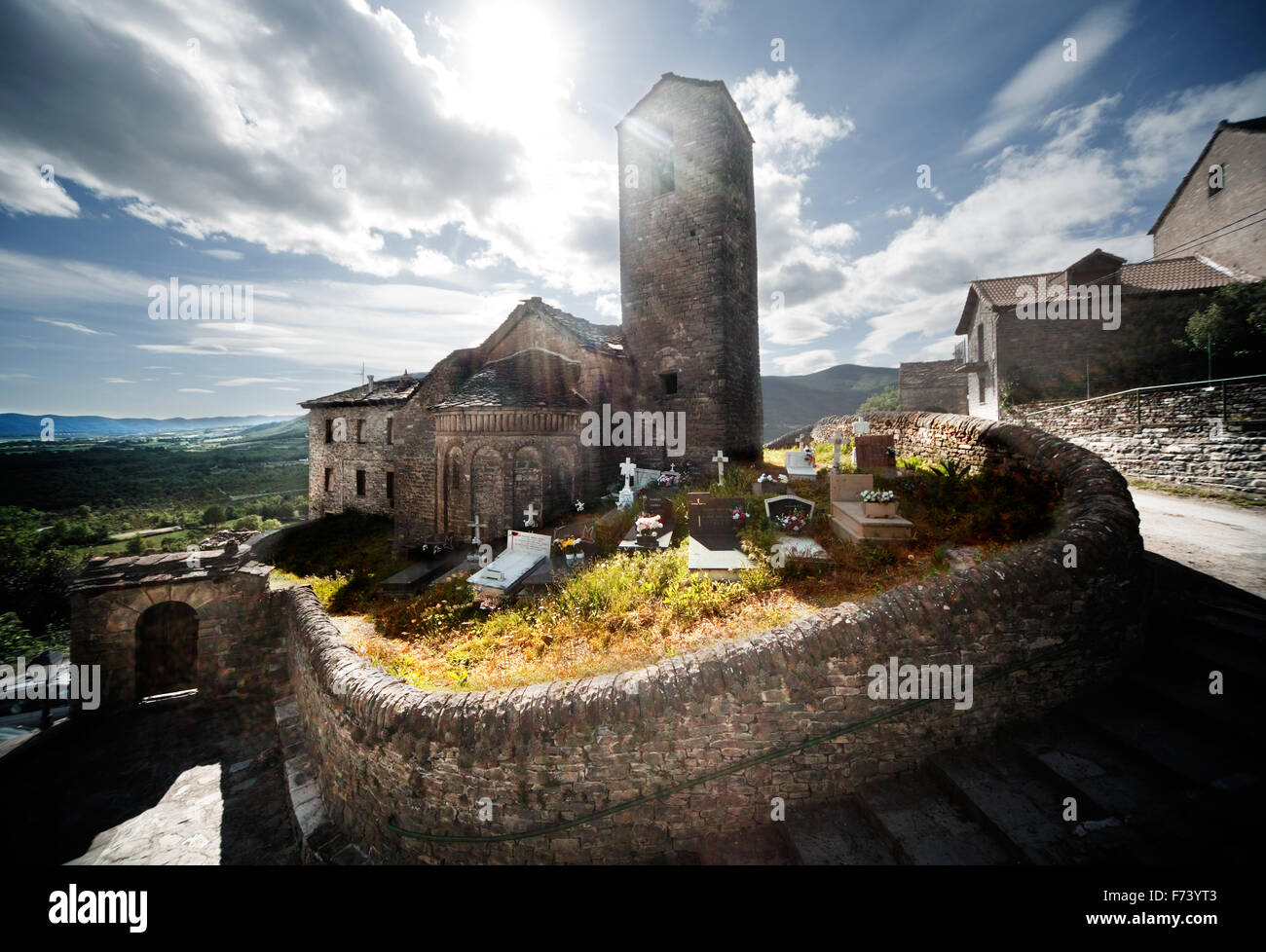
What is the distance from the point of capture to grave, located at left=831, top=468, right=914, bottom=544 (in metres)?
7.35

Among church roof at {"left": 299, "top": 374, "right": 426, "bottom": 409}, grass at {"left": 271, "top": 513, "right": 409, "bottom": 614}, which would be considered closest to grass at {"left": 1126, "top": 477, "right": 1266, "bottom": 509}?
grass at {"left": 271, "top": 513, "right": 409, "bottom": 614}

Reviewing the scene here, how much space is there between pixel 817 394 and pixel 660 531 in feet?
320

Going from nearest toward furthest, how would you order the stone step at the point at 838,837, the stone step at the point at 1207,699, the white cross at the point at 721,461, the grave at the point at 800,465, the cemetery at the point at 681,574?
the stone step at the point at 1207,699 < the stone step at the point at 838,837 < the cemetery at the point at 681,574 < the grave at the point at 800,465 < the white cross at the point at 721,461

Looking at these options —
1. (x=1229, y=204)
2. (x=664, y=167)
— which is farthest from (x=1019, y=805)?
(x=1229, y=204)

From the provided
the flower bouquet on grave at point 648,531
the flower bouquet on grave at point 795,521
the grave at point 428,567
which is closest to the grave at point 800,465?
the flower bouquet on grave at point 795,521

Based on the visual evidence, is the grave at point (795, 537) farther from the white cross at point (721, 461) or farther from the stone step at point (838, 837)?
the white cross at point (721, 461)

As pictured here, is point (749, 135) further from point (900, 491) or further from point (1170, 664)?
point (1170, 664)

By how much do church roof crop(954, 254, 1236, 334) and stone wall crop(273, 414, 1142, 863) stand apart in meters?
24.7

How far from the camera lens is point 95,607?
11.0 m

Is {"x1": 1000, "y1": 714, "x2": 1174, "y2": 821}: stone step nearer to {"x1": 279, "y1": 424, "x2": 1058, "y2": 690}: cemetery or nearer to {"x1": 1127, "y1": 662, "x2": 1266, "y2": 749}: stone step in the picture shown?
{"x1": 1127, "y1": 662, "x2": 1266, "y2": 749}: stone step

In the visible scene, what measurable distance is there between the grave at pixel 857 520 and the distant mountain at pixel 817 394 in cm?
7830

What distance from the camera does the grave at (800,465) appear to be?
1255cm

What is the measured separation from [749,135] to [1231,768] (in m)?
20.9
